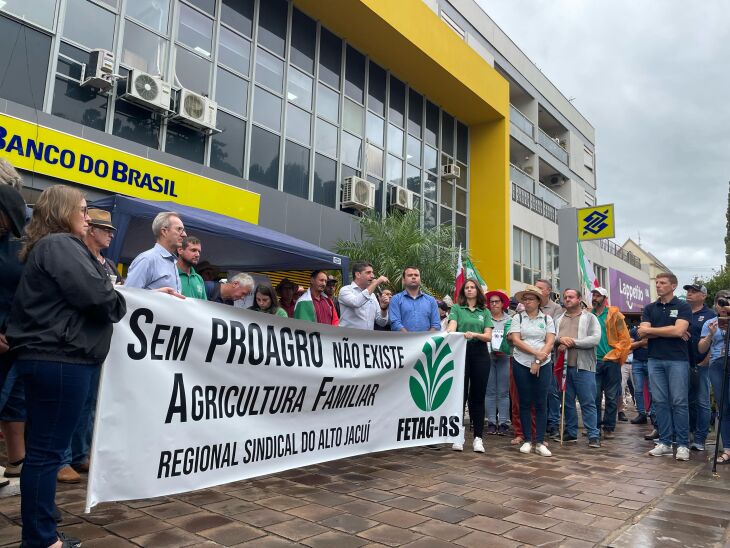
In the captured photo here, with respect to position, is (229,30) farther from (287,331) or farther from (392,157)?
(287,331)

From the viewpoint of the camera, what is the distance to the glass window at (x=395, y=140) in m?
16.7

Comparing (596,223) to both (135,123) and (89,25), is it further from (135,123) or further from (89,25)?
(89,25)

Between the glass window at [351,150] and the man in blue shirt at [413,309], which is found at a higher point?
the glass window at [351,150]

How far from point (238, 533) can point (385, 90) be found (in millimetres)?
15596

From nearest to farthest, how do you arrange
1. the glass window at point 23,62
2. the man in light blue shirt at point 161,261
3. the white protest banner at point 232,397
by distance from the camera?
the white protest banner at point 232,397, the man in light blue shirt at point 161,261, the glass window at point 23,62

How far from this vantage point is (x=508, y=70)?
22984 mm

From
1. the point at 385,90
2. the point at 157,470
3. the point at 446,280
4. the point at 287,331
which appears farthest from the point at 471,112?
the point at 157,470

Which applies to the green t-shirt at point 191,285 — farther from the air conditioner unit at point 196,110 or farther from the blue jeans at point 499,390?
the air conditioner unit at point 196,110

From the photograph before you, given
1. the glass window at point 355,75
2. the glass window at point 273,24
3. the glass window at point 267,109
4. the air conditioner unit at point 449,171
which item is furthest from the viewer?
the air conditioner unit at point 449,171


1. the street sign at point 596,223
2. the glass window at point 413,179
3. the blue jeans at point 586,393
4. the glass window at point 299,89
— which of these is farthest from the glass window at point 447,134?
the blue jeans at point 586,393

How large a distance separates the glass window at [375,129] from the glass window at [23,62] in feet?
28.6

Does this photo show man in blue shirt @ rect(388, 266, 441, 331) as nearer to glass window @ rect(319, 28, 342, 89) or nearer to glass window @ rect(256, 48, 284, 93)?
glass window @ rect(256, 48, 284, 93)

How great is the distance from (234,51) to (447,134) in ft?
31.0

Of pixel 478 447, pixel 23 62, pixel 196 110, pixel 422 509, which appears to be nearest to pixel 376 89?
pixel 196 110
